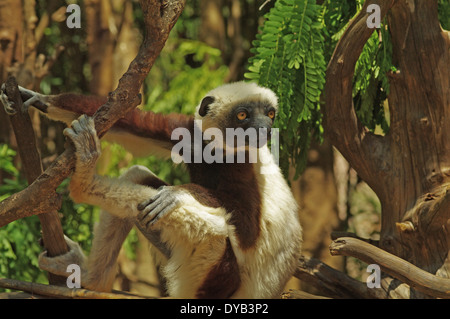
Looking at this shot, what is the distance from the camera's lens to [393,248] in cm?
Answer: 396

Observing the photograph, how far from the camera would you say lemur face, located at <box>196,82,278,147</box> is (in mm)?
3709

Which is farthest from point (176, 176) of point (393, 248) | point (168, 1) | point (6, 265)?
point (168, 1)

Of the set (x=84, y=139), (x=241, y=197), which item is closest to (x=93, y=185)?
(x=84, y=139)

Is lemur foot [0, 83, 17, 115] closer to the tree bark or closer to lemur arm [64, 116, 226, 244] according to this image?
lemur arm [64, 116, 226, 244]

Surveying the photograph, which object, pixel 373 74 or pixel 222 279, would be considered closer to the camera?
pixel 222 279

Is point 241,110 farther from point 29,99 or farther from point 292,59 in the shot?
point 29,99

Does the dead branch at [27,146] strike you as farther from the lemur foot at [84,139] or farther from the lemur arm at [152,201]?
the lemur foot at [84,139]

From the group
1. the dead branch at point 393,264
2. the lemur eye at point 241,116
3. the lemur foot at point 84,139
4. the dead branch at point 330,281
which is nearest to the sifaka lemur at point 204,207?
the lemur eye at point 241,116

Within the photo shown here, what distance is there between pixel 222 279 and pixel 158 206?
718mm

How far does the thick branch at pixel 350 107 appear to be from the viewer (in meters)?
3.70

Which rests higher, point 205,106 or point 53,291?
point 205,106

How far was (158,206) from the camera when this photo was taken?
330cm

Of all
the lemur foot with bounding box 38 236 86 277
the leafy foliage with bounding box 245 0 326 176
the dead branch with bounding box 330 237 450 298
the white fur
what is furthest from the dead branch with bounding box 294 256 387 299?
the lemur foot with bounding box 38 236 86 277

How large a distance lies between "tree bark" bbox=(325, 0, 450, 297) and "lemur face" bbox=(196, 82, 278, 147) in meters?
0.50
